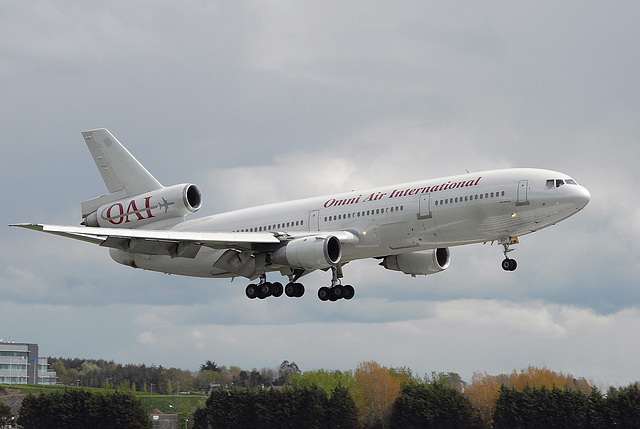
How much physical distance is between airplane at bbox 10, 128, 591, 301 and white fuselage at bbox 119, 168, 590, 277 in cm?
6

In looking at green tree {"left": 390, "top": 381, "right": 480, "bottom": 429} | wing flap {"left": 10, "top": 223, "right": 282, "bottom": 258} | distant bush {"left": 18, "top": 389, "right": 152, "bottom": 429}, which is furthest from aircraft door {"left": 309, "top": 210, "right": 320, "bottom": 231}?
distant bush {"left": 18, "top": 389, "right": 152, "bottom": 429}

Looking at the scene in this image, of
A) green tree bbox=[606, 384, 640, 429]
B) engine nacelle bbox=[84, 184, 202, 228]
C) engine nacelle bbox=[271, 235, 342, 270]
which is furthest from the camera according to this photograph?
green tree bbox=[606, 384, 640, 429]

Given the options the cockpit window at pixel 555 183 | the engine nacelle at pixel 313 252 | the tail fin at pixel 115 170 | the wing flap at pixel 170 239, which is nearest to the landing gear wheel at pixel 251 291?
the wing flap at pixel 170 239

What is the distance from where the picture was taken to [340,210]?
59.7 metres

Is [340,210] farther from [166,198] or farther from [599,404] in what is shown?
[599,404]

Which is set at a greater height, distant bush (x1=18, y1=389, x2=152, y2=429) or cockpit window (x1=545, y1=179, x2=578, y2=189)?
cockpit window (x1=545, y1=179, x2=578, y2=189)

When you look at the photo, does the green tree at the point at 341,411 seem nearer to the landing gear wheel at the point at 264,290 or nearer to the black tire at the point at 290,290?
the black tire at the point at 290,290

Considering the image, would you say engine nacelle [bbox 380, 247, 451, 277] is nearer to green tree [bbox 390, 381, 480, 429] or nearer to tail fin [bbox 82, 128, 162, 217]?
tail fin [bbox 82, 128, 162, 217]

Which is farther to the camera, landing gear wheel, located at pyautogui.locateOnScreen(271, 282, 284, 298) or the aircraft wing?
landing gear wheel, located at pyautogui.locateOnScreen(271, 282, 284, 298)

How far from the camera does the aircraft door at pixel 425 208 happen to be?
54919 mm

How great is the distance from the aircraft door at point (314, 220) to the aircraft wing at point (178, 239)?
143cm

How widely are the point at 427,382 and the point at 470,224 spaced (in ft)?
281

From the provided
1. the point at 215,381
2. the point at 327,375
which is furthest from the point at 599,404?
the point at 215,381

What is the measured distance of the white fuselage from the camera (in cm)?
5250
